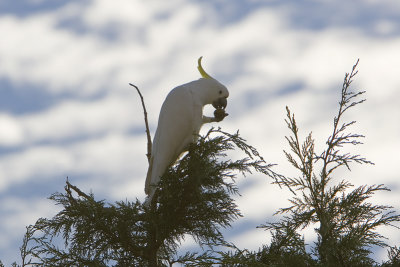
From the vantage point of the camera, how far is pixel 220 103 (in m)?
5.27

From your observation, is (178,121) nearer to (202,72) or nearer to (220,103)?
(220,103)

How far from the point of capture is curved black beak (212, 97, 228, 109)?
5.26 meters

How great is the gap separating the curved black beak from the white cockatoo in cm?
4

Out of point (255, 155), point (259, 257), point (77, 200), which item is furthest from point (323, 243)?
point (77, 200)

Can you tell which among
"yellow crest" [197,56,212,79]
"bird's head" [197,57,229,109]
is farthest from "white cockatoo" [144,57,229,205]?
"yellow crest" [197,56,212,79]

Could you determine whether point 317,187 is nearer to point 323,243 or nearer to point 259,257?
point 323,243

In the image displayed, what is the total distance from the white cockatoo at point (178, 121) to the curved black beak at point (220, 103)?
0.14ft

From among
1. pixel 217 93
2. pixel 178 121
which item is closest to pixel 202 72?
pixel 217 93

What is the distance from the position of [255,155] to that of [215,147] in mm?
305

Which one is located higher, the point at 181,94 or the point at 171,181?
the point at 181,94

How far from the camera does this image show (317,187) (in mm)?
3107

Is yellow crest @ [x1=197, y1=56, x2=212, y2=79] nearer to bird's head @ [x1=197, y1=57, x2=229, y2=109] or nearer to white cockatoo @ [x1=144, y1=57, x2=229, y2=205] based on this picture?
bird's head @ [x1=197, y1=57, x2=229, y2=109]

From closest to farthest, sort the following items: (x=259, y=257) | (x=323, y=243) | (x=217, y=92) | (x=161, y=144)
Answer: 1. (x=323, y=243)
2. (x=259, y=257)
3. (x=161, y=144)
4. (x=217, y=92)

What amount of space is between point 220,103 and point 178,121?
1.97 ft
